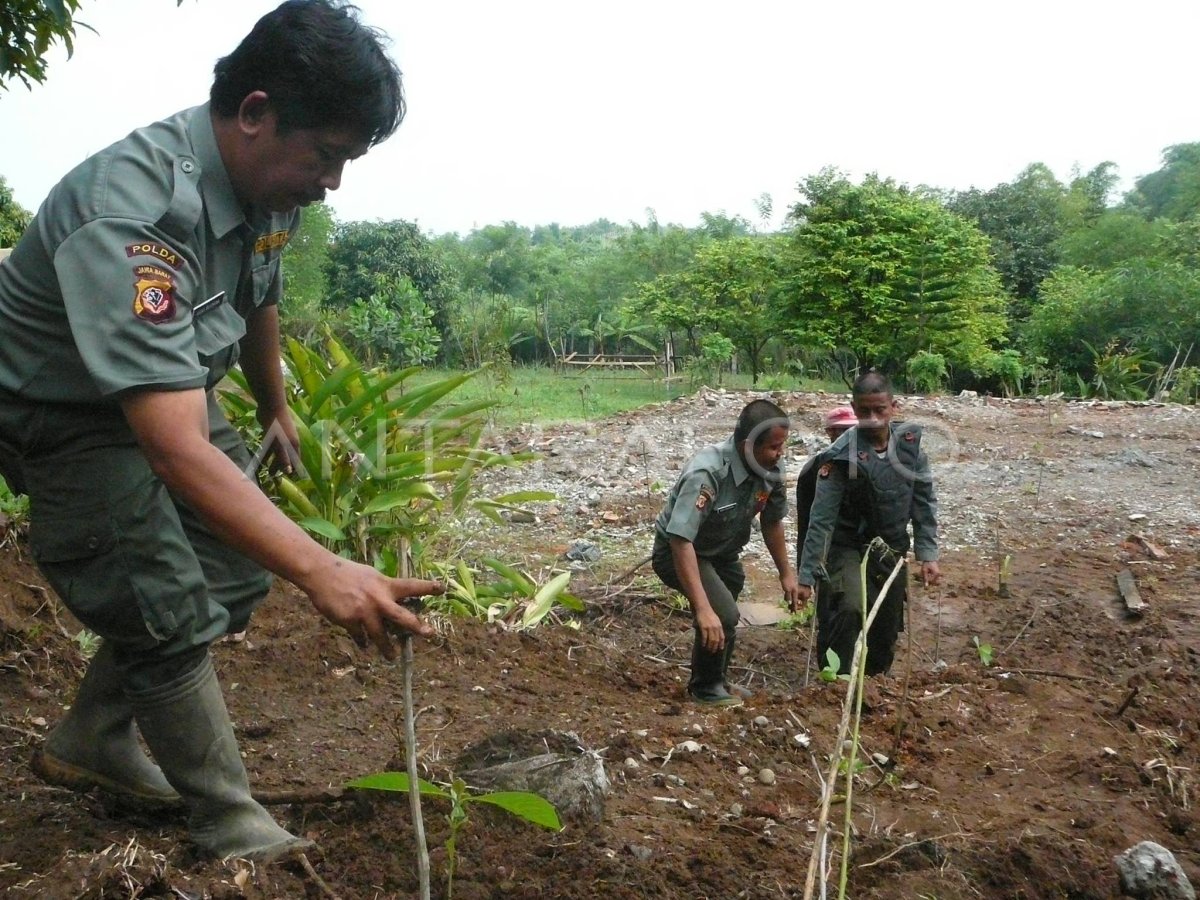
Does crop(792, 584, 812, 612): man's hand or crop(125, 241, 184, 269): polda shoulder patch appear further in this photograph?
crop(792, 584, 812, 612): man's hand

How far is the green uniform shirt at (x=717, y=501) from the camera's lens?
428 cm

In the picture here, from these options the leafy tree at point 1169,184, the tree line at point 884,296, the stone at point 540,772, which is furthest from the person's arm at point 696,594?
the leafy tree at point 1169,184

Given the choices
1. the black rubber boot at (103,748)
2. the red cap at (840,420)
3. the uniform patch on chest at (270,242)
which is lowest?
the black rubber boot at (103,748)

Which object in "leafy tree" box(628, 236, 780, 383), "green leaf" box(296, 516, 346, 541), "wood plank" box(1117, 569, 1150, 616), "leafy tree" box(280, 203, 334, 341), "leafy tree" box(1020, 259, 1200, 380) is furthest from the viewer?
"leafy tree" box(280, 203, 334, 341)

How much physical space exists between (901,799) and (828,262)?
753 inches

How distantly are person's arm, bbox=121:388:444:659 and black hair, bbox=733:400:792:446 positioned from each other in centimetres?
287

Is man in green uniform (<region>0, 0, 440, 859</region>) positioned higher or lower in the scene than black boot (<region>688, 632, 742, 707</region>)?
higher

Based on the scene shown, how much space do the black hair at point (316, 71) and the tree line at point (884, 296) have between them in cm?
1030

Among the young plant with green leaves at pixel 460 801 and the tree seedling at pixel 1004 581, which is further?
the tree seedling at pixel 1004 581

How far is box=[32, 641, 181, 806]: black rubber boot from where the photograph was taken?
85.4 inches

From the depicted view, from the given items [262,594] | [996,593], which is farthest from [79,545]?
[996,593]

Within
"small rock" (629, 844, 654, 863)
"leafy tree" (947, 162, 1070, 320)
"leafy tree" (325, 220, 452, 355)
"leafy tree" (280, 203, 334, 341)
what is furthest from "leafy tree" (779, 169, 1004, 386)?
"small rock" (629, 844, 654, 863)

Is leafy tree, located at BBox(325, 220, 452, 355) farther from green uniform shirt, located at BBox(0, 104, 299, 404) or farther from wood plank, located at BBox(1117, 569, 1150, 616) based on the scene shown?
green uniform shirt, located at BBox(0, 104, 299, 404)

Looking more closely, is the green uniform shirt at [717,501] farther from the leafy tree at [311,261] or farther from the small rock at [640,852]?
the leafy tree at [311,261]
